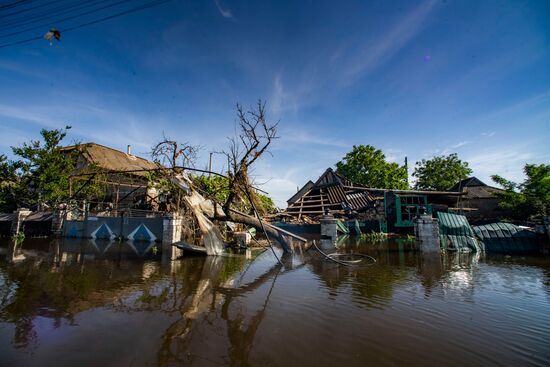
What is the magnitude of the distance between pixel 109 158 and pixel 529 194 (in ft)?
131

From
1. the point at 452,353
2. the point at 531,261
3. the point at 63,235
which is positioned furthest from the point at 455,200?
the point at 63,235

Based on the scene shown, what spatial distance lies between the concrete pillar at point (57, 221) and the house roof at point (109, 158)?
7123 millimetres

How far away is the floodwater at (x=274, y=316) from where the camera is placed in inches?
128

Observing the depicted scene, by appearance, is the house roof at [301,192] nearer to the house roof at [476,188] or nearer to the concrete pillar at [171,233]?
the house roof at [476,188]

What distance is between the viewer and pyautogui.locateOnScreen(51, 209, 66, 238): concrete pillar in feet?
59.3

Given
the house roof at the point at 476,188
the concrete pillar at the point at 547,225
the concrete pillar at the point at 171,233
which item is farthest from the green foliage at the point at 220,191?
the house roof at the point at 476,188

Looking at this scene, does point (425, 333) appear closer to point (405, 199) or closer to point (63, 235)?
point (405, 199)

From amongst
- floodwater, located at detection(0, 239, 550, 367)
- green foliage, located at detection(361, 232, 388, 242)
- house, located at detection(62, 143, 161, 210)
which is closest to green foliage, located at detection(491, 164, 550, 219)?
green foliage, located at detection(361, 232, 388, 242)

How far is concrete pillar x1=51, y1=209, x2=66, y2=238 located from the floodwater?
11.6 metres

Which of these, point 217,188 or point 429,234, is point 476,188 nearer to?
point 429,234

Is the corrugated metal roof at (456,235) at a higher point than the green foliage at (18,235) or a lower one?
higher

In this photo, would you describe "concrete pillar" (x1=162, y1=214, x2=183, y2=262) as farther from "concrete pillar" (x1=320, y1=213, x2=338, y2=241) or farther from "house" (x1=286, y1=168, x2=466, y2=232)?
"house" (x1=286, y1=168, x2=466, y2=232)

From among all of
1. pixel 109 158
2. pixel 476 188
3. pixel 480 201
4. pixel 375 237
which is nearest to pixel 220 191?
pixel 375 237

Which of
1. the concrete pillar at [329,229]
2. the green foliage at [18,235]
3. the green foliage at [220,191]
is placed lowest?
the green foliage at [18,235]
